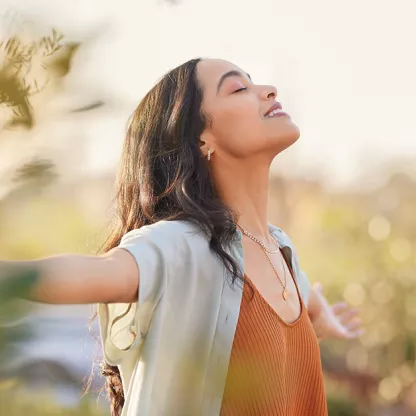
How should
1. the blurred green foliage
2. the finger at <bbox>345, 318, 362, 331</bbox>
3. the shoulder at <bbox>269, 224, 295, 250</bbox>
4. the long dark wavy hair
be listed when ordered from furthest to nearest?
the finger at <bbox>345, 318, 362, 331</bbox> < the shoulder at <bbox>269, 224, 295, 250</bbox> < the long dark wavy hair < the blurred green foliage

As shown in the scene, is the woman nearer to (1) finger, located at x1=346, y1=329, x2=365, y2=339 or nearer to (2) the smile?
(2) the smile

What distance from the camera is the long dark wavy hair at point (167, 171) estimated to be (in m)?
1.59

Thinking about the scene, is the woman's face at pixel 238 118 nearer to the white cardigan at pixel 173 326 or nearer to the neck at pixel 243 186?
the neck at pixel 243 186

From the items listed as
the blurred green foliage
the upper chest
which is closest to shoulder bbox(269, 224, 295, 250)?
the upper chest

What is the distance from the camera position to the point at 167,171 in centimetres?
166

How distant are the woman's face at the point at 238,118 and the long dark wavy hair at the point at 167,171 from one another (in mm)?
24

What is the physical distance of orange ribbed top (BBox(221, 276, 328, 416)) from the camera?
57.1 inches

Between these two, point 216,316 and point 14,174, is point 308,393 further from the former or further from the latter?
point 14,174

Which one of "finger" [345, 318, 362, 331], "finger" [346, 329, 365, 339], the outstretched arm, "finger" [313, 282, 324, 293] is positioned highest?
the outstretched arm

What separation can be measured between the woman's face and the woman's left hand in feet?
2.00

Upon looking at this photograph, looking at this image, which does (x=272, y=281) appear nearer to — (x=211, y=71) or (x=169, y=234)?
(x=169, y=234)

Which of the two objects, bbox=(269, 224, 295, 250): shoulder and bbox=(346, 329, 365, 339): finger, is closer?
bbox=(269, 224, 295, 250): shoulder

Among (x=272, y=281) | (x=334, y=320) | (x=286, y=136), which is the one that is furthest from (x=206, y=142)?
(x=334, y=320)

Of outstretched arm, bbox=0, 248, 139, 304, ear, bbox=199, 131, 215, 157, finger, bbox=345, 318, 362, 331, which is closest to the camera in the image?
outstretched arm, bbox=0, 248, 139, 304
